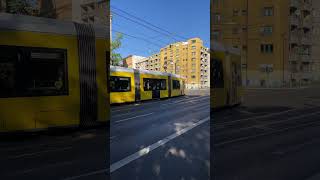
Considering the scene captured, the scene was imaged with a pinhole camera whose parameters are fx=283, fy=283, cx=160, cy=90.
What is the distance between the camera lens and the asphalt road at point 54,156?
13.1 feet

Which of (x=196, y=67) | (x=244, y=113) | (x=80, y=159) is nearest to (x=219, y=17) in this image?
(x=196, y=67)

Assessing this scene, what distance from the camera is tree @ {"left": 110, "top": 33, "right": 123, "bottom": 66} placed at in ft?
4.88

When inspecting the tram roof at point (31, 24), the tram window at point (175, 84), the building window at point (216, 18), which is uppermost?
the tram roof at point (31, 24)

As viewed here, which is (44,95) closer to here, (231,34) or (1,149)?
(1,149)

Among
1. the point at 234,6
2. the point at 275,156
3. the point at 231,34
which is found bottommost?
the point at 275,156

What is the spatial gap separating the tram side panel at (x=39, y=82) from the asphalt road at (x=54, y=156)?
0.37 metres

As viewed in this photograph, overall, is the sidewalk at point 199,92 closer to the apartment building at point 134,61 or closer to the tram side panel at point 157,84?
the tram side panel at point 157,84

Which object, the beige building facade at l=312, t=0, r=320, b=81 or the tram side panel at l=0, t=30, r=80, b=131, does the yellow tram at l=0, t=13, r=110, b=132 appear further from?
the beige building facade at l=312, t=0, r=320, b=81

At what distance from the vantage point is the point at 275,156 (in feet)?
17.1

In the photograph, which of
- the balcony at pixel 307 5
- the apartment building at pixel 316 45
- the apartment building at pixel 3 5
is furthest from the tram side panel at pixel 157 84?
the apartment building at pixel 3 5

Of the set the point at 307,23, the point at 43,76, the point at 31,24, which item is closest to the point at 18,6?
the point at 31,24

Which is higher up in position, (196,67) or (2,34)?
(2,34)

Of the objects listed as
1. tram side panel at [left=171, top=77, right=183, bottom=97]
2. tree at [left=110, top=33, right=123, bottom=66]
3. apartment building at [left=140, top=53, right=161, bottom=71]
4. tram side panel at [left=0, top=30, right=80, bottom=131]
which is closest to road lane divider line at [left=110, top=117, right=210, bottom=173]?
tram side panel at [left=171, top=77, right=183, bottom=97]

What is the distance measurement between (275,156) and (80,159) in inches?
138
